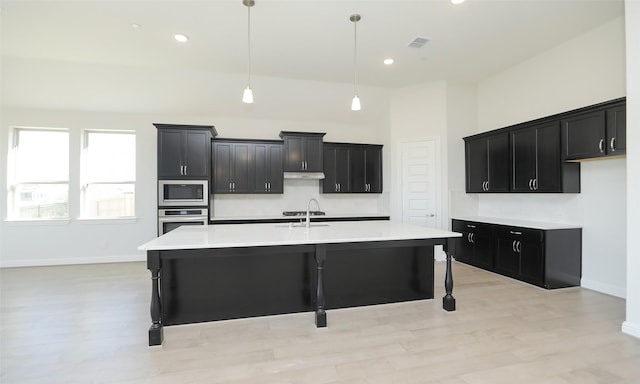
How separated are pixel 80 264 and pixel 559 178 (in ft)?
25.3

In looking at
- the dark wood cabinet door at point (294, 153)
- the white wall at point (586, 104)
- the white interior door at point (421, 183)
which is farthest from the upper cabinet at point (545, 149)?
the dark wood cabinet door at point (294, 153)

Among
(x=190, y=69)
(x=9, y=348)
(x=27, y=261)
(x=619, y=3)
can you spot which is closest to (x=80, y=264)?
(x=27, y=261)

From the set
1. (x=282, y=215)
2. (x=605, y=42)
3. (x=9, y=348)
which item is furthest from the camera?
(x=282, y=215)

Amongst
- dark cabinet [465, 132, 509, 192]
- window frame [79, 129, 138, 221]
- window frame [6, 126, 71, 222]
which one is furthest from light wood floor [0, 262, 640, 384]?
window frame [6, 126, 71, 222]

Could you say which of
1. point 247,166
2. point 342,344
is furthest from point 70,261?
→ point 342,344

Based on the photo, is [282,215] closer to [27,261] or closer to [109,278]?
[109,278]

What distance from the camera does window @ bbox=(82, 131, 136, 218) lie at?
→ 18.4ft

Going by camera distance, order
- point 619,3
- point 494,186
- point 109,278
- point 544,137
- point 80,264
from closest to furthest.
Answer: point 619,3 < point 544,137 < point 109,278 < point 494,186 < point 80,264

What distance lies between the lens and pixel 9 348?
8.14ft

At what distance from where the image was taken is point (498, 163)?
492cm

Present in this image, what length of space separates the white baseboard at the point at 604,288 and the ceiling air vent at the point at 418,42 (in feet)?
12.5

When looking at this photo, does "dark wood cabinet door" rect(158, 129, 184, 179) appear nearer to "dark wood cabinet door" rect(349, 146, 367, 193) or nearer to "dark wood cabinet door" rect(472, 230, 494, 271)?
"dark wood cabinet door" rect(349, 146, 367, 193)

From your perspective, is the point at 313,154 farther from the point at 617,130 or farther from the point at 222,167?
the point at 617,130

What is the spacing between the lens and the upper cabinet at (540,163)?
3973 mm
